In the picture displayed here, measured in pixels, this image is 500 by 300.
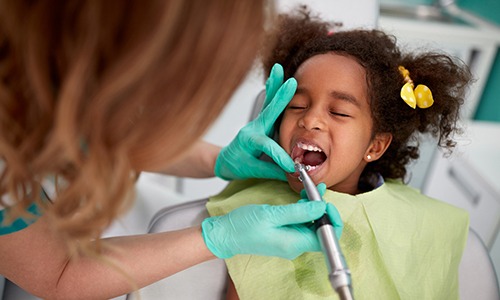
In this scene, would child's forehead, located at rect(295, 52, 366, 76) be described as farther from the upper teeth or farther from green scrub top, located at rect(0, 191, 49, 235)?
green scrub top, located at rect(0, 191, 49, 235)

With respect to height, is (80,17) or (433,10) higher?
(433,10)

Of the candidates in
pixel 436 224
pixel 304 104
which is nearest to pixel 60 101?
A: pixel 304 104

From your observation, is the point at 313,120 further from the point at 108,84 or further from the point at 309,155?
the point at 108,84

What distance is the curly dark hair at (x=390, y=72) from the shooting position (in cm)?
111

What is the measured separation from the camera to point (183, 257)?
95 cm

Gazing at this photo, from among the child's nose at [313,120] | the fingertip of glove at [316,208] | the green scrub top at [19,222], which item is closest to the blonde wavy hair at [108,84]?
the green scrub top at [19,222]

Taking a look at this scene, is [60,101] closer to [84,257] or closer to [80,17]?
[80,17]

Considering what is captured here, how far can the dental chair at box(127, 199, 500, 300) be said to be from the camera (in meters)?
1.05

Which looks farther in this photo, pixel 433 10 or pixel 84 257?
pixel 433 10

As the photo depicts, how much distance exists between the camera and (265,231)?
0.92 metres

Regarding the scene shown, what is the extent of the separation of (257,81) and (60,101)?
3.47ft

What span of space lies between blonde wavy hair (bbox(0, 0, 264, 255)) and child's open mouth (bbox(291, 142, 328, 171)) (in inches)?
17.1

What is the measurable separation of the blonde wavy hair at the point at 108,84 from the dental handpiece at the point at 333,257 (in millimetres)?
287

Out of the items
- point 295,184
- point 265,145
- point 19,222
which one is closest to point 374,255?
point 295,184
